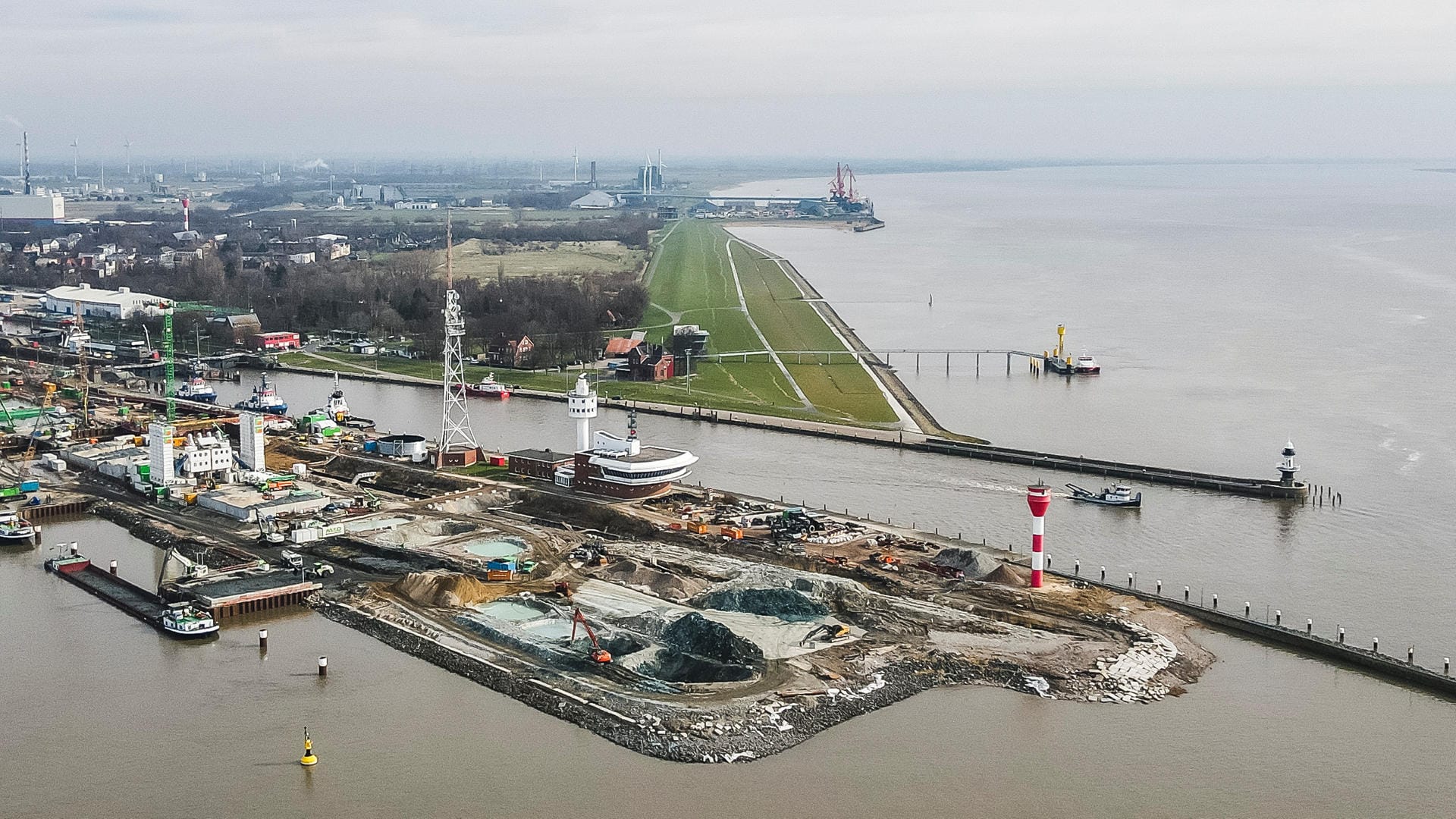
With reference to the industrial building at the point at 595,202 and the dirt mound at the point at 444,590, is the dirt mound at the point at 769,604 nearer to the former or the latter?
the dirt mound at the point at 444,590

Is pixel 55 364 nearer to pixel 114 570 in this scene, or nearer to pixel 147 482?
pixel 147 482

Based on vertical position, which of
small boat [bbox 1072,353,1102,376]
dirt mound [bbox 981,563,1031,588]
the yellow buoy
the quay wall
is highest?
small boat [bbox 1072,353,1102,376]

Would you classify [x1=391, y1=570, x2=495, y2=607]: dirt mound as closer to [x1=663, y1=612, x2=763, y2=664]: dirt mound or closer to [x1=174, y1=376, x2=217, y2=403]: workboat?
[x1=663, y1=612, x2=763, y2=664]: dirt mound

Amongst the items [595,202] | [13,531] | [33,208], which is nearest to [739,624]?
[13,531]

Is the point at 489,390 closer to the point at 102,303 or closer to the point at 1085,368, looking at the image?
the point at 1085,368

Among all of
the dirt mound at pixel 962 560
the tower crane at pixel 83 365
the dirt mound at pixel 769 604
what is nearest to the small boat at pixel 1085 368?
the dirt mound at pixel 962 560

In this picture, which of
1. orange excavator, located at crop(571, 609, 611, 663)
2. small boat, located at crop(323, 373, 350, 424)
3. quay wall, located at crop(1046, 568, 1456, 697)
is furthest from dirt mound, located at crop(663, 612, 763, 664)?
small boat, located at crop(323, 373, 350, 424)
